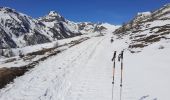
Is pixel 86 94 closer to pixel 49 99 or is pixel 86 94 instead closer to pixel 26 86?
pixel 49 99

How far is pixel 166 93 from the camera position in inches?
694

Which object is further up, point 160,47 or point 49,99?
point 160,47

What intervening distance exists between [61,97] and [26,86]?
4751mm

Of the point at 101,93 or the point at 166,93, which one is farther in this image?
the point at 101,93

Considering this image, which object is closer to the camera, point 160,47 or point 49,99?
point 49,99

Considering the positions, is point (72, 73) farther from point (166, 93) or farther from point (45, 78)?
point (166, 93)

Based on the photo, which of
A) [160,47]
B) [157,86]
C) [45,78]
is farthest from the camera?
[160,47]

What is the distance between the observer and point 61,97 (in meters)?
17.3

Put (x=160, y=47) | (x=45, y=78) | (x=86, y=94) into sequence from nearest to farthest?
(x=86, y=94)
(x=45, y=78)
(x=160, y=47)

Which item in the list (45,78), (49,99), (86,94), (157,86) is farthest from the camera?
(45,78)

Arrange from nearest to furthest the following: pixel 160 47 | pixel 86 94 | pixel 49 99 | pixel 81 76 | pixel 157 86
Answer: pixel 49 99 → pixel 86 94 → pixel 157 86 → pixel 81 76 → pixel 160 47

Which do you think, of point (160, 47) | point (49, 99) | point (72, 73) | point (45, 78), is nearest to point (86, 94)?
point (49, 99)

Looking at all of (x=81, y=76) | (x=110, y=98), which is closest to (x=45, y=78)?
(x=81, y=76)

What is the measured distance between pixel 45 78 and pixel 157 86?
9.11 meters
